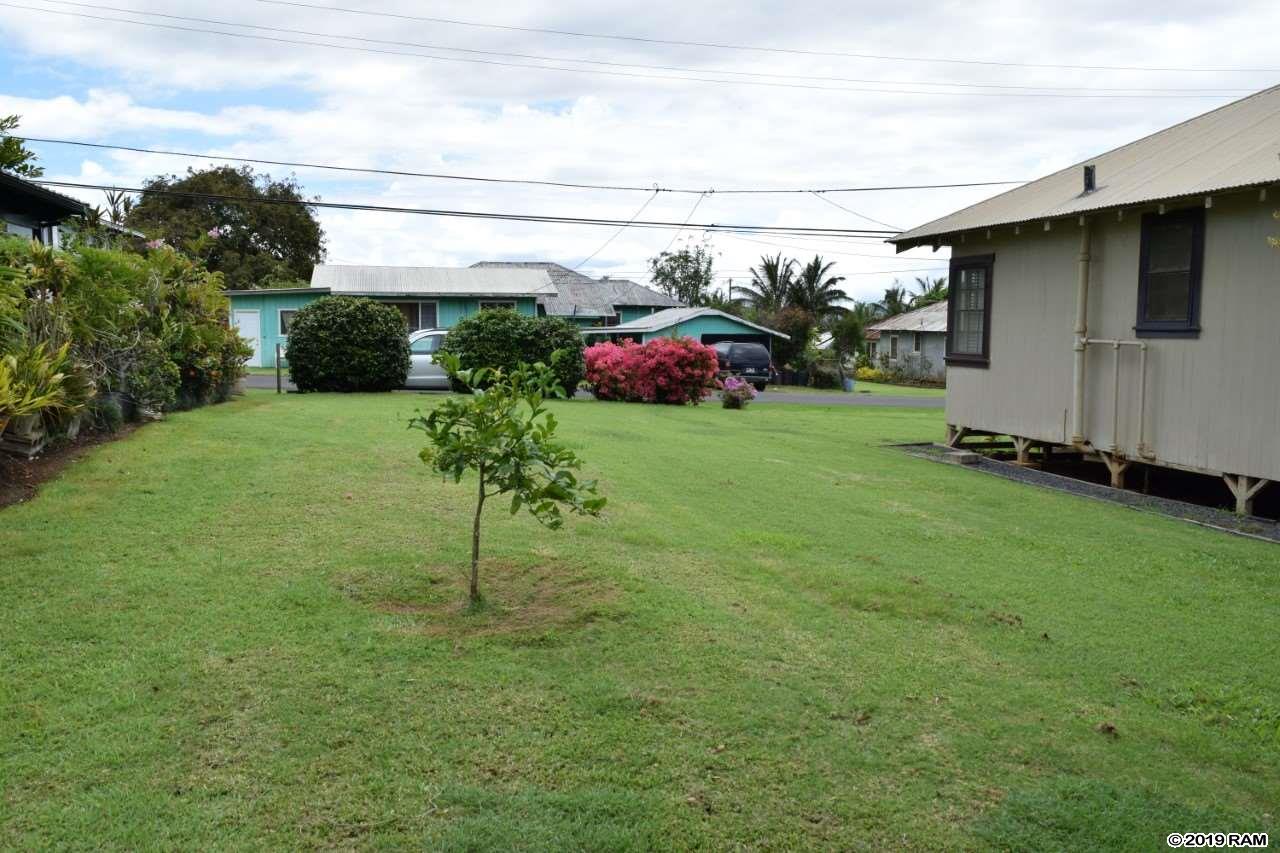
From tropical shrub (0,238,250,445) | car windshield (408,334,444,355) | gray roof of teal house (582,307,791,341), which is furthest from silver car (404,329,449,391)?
gray roof of teal house (582,307,791,341)

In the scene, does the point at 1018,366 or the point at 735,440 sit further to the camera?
the point at 735,440

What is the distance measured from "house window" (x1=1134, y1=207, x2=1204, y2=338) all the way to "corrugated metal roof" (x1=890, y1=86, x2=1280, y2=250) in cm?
45

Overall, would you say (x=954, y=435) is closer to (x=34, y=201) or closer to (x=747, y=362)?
(x=34, y=201)

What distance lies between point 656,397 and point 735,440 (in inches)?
337

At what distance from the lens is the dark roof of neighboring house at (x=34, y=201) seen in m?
15.4

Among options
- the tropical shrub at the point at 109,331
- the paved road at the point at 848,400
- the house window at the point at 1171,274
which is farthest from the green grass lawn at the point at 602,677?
the paved road at the point at 848,400

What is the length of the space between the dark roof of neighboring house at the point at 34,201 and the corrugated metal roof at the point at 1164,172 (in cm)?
1245

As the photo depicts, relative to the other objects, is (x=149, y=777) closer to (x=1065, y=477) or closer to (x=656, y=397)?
(x=1065, y=477)

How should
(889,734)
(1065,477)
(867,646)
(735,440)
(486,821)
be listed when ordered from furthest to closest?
(735,440), (1065,477), (867,646), (889,734), (486,821)

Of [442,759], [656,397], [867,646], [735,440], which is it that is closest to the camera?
[442,759]

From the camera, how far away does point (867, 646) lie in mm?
5672

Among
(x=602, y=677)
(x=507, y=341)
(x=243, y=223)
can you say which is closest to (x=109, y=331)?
(x=602, y=677)

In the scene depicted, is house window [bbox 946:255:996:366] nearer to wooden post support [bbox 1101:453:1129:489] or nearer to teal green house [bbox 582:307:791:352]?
wooden post support [bbox 1101:453:1129:489]

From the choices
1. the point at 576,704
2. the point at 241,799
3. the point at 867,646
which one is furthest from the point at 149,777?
the point at 867,646
